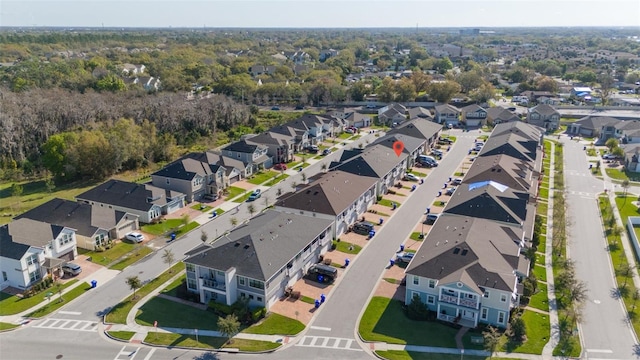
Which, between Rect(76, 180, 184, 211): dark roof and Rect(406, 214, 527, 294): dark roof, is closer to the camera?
Rect(406, 214, 527, 294): dark roof

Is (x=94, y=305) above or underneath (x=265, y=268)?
underneath

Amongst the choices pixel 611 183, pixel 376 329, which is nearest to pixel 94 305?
pixel 376 329

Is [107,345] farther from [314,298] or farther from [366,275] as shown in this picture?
[366,275]

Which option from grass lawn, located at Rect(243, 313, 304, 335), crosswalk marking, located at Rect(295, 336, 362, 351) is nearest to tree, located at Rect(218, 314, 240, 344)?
grass lawn, located at Rect(243, 313, 304, 335)

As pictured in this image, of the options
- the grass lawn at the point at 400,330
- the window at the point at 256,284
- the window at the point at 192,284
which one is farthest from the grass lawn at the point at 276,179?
the grass lawn at the point at 400,330

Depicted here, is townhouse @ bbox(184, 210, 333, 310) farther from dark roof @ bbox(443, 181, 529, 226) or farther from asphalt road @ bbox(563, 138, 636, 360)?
asphalt road @ bbox(563, 138, 636, 360)

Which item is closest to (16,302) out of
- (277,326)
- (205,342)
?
(205,342)

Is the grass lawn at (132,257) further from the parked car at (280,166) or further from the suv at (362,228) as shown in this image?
the parked car at (280,166)
